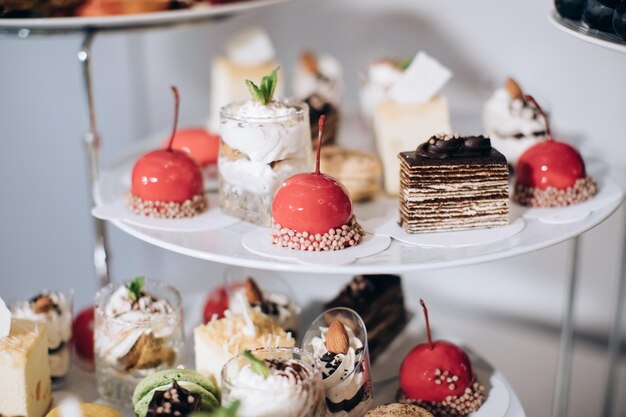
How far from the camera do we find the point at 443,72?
6.30 feet

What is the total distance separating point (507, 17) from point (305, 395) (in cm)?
154

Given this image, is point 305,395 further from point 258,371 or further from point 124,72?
point 124,72

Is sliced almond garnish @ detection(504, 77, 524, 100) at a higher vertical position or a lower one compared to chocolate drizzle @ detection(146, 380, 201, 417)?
higher

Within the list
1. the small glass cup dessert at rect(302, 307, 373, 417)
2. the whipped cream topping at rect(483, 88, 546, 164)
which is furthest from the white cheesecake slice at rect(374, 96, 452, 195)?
the small glass cup dessert at rect(302, 307, 373, 417)

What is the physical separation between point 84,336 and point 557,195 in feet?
3.59

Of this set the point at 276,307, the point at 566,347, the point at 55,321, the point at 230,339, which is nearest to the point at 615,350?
the point at 566,347

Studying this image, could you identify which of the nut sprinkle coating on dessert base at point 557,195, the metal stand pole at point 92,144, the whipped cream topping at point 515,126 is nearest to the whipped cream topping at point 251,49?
the metal stand pole at point 92,144

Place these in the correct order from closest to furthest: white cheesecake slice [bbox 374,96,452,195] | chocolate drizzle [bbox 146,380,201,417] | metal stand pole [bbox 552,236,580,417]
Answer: chocolate drizzle [bbox 146,380,201,417] → white cheesecake slice [bbox 374,96,452,195] → metal stand pole [bbox 552,236,580,417]

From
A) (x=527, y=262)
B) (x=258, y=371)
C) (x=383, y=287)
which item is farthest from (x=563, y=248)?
(x=258, y=371)

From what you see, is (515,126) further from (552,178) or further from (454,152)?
(454,152)

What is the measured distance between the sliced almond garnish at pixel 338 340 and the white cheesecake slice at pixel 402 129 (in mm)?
384

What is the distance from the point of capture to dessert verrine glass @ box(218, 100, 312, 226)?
1561mm

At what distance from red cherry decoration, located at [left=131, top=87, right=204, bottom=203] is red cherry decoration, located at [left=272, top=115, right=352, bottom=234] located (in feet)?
0.80

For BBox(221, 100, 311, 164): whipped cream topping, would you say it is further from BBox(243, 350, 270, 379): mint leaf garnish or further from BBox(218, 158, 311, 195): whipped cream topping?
BBox(243, 350, 270, 379): mint leaf garnish
